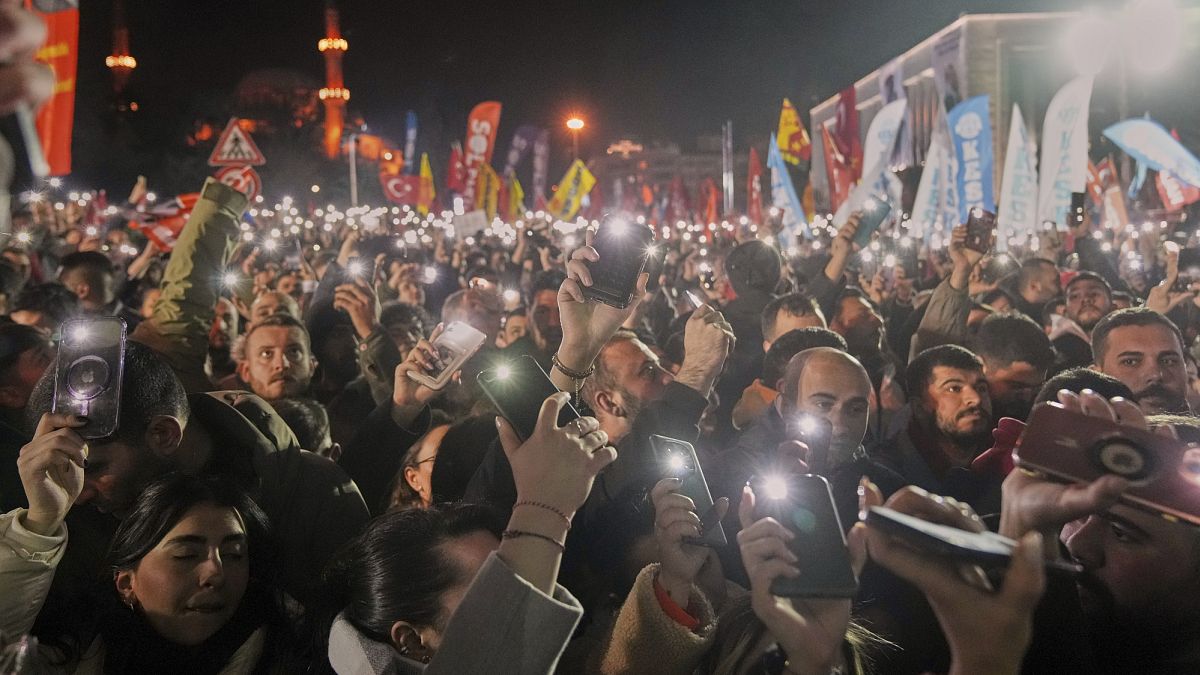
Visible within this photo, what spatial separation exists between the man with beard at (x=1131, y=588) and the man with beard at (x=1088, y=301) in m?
5.24

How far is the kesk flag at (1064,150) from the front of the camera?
38.8 feet

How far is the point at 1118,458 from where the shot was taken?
1746 mm

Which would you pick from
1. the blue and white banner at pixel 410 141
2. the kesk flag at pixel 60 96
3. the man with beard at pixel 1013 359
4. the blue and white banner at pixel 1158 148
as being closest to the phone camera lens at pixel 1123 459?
the man with beard at pixel 1013 359

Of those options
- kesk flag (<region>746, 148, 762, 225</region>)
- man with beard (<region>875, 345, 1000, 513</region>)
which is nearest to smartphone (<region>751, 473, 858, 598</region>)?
man with beard (<region>875, 345, 1000, 513</region>)

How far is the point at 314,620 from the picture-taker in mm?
2580

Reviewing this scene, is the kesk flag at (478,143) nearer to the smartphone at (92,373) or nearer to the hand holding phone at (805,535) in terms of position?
the smartphone at (92,373)

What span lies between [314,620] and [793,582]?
4.43 ft

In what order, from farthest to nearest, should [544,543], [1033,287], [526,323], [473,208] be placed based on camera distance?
[473,208]
[1033,287]
[526,323]
[544,543]

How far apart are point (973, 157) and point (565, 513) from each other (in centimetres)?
1251

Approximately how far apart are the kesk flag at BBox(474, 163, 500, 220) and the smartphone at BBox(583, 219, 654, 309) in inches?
894

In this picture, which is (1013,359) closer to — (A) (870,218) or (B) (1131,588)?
(A) (870,218)

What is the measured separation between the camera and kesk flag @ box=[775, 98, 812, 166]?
20.2 m

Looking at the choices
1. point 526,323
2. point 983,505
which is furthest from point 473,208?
point 983,505

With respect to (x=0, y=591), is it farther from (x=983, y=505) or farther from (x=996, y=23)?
(x=996, y=23)
